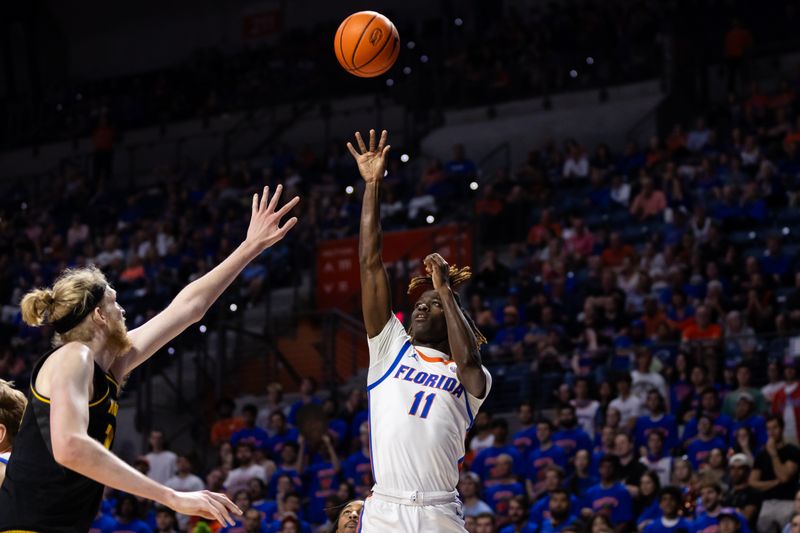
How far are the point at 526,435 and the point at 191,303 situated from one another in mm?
9071

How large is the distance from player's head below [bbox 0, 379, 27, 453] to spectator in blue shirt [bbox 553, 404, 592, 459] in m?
8.40

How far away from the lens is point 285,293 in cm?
2106

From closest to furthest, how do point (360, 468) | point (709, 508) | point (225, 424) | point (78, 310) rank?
point (78, 310) < point (709, 508) < point (360, 468) < point (225, 424)

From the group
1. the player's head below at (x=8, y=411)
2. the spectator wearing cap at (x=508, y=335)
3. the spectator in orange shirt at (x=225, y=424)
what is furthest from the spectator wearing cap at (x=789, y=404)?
the player's head below at (x=8, y=411)

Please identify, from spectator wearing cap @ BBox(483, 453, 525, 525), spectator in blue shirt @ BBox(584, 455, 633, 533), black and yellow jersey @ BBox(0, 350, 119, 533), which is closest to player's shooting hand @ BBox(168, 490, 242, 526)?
black and yellow jersey @ BBox(0, 350, 119, 533)

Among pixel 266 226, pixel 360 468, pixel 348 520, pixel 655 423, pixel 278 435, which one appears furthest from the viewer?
pixel 278 435

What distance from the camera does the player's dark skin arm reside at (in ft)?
22.5

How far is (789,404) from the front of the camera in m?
13.4

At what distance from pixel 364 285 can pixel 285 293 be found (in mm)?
13923

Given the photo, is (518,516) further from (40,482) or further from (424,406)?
(40,482)

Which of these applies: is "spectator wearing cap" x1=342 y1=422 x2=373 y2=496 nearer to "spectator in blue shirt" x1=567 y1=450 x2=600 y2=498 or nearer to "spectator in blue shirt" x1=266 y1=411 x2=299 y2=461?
"spectator in blue shirt" x1=266 y1=411 x2=299 y2=461

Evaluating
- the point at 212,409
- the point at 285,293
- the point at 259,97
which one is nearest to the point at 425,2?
the point at 259,97

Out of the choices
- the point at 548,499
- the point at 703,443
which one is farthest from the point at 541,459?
the point at 703,443

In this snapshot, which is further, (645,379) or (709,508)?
(645,379)
